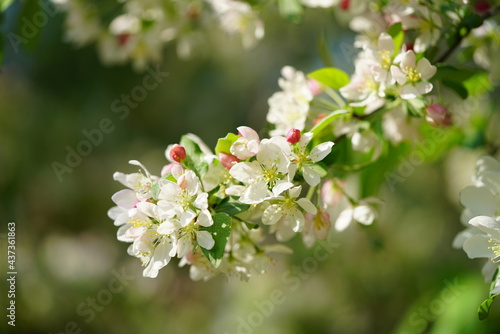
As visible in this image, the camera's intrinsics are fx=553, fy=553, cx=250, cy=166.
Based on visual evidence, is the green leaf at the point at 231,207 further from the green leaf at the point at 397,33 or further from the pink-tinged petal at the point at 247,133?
the green leaf at the point at 397,33

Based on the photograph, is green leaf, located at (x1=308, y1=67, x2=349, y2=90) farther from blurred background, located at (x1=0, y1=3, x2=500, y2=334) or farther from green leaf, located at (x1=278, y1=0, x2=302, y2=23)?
blurred background, located at (x1=0, y1=3, x2=500, y2=334)

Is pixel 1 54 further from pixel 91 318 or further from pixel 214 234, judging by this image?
pixel 91 318

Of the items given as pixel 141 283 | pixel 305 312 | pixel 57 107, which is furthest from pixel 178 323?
pixel 57 107

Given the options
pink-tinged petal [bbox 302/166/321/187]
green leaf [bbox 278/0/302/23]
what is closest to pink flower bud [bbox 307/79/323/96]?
green leaf [bbox 278/0/302/23]

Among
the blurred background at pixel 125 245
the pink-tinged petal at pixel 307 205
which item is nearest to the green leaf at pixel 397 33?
the pink-tinged petal at pixel 307 205

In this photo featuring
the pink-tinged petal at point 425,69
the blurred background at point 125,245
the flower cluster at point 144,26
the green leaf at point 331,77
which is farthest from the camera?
the blurred background at point 125,245

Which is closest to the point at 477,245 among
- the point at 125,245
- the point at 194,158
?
the point at 194,158
